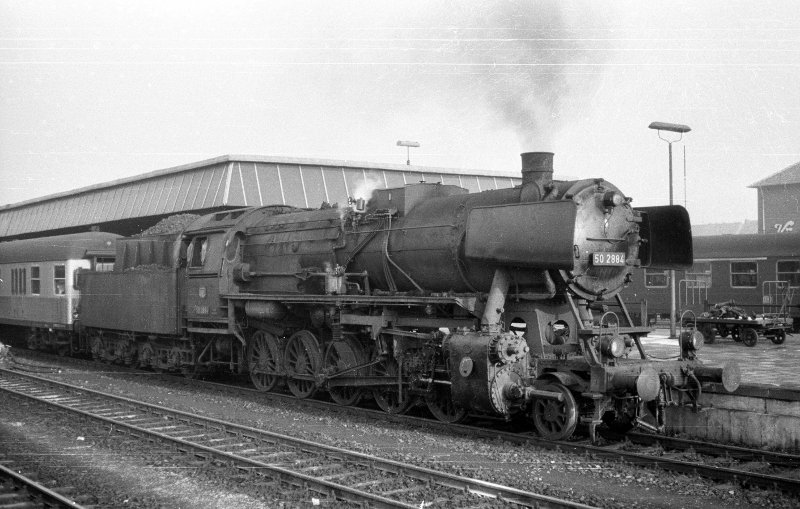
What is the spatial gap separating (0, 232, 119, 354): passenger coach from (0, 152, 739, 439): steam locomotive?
6.62 m

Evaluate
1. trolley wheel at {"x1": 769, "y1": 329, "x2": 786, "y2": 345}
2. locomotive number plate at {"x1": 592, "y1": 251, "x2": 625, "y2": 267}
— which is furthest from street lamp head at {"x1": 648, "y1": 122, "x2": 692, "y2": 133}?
locomotive number plate at {"x1": 592, "y1": 251, "x2": 625, "y2": 267}

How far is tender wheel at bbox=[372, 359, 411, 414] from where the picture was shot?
12.0 m

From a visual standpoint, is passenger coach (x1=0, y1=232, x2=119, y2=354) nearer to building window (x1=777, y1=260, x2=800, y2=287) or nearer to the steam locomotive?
the steam locomotive

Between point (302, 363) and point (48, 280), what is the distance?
11.9 meters

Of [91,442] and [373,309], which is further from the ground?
[373,309]

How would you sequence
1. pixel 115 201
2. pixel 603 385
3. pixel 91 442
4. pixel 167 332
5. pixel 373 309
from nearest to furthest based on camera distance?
pixel 603 385 < pixel 91 442 < pixel 373 309 < pixel 167 332 < pixel 115 201

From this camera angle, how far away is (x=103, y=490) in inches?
313

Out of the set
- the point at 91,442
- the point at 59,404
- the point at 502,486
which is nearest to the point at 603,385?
the point at 502,486

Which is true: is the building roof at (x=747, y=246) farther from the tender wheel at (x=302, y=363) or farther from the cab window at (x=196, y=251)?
the cab window at (x=196, y=251)

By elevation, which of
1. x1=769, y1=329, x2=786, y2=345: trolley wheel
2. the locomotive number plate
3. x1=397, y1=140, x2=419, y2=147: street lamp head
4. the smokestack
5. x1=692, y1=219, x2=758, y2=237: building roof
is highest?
x1=397, y1=140, x2=419, y2=147: street lamp head

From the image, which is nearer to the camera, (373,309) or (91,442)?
(91,442)

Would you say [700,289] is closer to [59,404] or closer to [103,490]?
[59,404]

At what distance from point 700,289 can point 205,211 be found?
65.1 feet

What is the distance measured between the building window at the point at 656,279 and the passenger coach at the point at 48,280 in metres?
20.1
